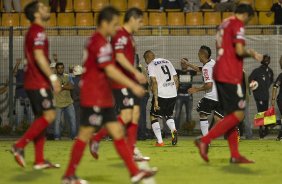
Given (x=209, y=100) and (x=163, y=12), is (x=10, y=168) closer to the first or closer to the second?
(x=209, y=100)

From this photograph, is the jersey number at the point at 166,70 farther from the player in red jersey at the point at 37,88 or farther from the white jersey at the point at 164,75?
the player in red jersey at the point at 37,88

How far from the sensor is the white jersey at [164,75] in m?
17.0

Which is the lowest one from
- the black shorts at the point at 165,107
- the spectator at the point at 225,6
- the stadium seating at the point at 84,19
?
the black shorts at the point at 165,107

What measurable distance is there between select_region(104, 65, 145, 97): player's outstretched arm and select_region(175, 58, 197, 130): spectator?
12383mm

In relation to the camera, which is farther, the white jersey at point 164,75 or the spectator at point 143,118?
the spectator at point 143,118

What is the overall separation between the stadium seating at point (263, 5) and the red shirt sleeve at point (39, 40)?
14807 mm

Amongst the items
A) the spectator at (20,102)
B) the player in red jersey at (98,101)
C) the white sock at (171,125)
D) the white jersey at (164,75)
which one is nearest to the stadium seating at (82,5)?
the spectator at (20,102)

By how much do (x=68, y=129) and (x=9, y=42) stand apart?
286 cm

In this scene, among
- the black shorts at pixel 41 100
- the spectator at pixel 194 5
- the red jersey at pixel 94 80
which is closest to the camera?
the red jersey at pixel 94 80

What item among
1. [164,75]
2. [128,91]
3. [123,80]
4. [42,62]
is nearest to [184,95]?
[164,75]

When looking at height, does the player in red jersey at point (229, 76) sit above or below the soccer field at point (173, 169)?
above

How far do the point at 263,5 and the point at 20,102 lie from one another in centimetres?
840

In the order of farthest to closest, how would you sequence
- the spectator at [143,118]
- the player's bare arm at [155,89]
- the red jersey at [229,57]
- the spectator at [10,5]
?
the spectator at [10,5] → the spectator at [143,118] → the player's bare arm at [155,89] → the red jersey at [229,57]

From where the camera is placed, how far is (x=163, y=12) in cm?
2391
